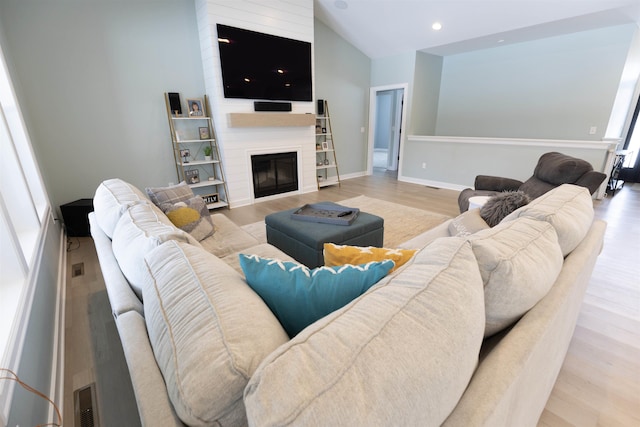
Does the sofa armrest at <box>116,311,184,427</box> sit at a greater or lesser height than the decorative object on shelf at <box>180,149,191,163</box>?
lesser

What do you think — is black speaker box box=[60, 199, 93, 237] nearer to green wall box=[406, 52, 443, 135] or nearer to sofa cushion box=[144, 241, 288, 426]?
sofa cushion box=[144, 241, 288, 426]

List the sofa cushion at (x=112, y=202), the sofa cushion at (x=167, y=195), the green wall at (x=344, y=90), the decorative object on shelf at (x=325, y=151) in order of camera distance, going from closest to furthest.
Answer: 1. the sofa cushion at (x=112, y=202)
2. the sofa cushion at (x=167, y=195)
3. the green wall at (x=344, y=90)
4. the decorative object on shelf at (x=325, y=151)

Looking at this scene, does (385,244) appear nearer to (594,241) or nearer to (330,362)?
(594,241)

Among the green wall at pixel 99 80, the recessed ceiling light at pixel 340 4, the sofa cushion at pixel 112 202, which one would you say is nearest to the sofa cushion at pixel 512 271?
the sofa cushion at pixel 112 202

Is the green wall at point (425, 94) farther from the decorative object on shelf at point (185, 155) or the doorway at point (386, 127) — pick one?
the decorative object on shelf at point (185, 155)

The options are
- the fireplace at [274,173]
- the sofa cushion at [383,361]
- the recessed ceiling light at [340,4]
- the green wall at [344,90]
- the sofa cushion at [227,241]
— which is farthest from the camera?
the green wall at [344,90]

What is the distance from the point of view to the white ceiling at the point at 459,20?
3.55 meters

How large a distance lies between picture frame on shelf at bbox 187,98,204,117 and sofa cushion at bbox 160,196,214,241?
229 centimetres

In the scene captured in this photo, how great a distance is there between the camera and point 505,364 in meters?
0.64

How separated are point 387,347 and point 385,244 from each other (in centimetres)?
248

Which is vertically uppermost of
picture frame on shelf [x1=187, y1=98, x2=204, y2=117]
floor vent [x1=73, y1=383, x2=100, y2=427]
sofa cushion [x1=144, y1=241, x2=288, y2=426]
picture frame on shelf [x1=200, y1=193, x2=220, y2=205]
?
picture frame on shelf [x1=187, y1=98, x2=204, y2=117]

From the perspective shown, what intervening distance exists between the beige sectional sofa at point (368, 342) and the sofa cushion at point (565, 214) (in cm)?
8

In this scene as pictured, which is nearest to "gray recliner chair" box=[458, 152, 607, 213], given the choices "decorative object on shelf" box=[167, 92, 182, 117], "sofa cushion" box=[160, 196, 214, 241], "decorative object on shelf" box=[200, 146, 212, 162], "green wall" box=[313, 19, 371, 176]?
"sofa cushion" box=[160, 196, 214, 241]

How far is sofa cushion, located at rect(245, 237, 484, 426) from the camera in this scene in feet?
1.36
